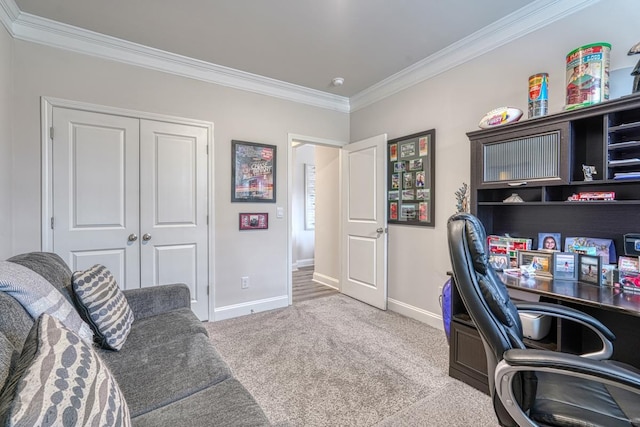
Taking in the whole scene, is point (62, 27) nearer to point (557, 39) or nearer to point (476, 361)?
point (557, 39)

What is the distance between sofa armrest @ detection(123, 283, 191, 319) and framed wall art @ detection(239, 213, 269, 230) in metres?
1.23

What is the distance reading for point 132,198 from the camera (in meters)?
2.71

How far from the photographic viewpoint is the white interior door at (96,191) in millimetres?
2449

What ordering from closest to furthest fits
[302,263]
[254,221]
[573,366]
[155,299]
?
[573,366]
[155,299]
[254,221]
[302,263]

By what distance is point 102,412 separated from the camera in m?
0.64

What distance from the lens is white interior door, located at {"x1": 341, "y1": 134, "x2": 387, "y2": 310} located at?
338 cm

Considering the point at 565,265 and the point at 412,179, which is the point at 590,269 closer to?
the point at 565,265

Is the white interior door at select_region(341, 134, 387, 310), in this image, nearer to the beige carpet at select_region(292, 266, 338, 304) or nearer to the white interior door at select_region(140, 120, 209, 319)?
the beige carpet at select_region(292, 266, 338, 304)

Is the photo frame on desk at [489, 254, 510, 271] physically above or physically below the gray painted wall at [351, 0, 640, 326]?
below

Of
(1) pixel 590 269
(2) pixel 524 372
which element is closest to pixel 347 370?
(2) pixel 524 372

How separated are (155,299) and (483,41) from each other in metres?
3.19

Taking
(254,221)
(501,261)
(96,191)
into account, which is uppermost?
(96,191)

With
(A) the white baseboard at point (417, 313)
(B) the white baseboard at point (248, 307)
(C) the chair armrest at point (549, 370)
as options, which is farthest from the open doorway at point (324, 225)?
(C) the chair armrest at point (549, 370)

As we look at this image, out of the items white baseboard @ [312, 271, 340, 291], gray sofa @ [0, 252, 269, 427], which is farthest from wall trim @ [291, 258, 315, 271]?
gray sofa @ [0, 252, 269, 427]
